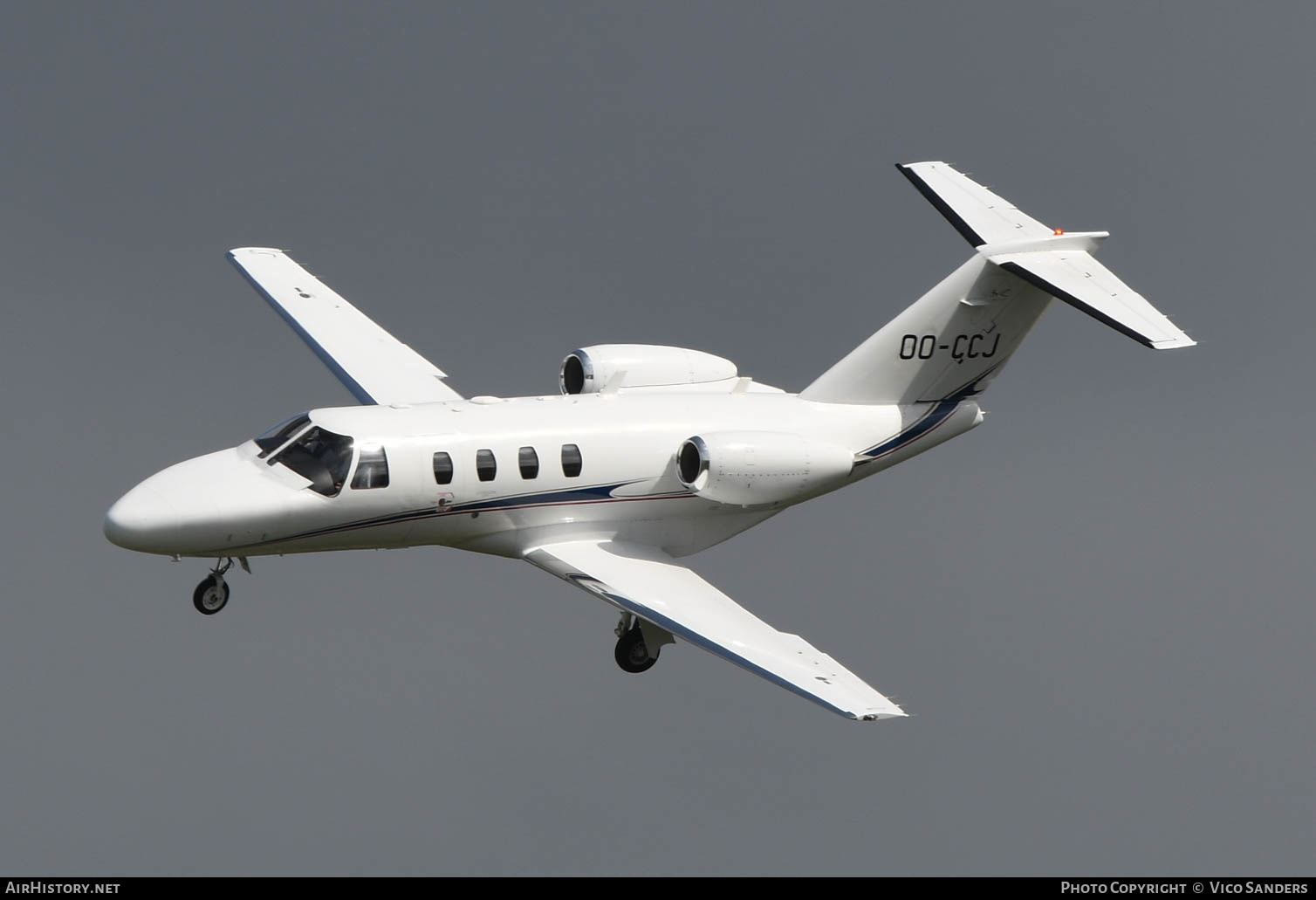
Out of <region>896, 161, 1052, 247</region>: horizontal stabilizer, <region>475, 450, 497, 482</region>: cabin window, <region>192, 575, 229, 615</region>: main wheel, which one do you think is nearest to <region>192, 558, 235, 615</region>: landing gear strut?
<region>192, 575, 229, 615</region>: main wheel

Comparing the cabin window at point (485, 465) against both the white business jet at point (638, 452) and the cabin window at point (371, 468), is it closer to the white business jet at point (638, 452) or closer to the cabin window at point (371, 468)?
the white business jet at point (638, 452)

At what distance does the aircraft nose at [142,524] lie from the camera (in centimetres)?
3253

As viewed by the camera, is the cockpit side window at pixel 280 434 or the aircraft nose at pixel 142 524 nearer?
the aircraft nose at pixel 142 524

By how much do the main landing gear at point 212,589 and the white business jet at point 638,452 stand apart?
3 centimetres

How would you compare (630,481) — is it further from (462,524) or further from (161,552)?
(161,552)

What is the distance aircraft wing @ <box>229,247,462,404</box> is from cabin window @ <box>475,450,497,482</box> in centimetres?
294

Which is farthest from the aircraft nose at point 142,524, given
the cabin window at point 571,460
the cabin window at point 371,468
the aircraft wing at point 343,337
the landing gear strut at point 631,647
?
the landing gear strut at point 631,647

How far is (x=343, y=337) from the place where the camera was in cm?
3950

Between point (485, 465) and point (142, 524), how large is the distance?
507cm

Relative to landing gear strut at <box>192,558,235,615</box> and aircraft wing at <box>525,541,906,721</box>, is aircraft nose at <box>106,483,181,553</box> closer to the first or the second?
landing gear strut at <box>192,558,235,615</box>

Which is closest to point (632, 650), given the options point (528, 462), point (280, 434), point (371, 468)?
point (528, 462)

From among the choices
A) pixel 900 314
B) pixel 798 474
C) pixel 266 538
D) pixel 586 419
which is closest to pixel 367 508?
pixel 266 538

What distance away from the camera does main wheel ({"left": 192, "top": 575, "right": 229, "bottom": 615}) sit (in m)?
33.8

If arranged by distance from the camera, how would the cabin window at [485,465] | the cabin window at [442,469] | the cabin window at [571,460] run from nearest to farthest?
the cabin window at [442,469] → the cabin window at [485,465] → the cabin window at [571,460]
